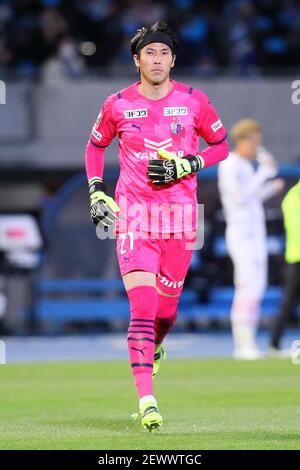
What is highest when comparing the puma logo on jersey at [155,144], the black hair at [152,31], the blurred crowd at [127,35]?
the blurred crowd at [127,35]

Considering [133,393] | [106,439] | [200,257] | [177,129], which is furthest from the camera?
[200,257]

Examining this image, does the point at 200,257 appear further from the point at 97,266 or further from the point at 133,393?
the point at 133,393

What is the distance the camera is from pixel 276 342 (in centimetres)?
1667

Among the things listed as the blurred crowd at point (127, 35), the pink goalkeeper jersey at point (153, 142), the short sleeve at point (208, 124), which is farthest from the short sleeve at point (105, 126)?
the blurred crowd at point (127, 35)

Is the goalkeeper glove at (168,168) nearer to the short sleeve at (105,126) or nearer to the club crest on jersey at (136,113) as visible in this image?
the club crest on jersey at (136,113)

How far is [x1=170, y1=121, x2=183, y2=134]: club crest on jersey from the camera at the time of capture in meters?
9.36

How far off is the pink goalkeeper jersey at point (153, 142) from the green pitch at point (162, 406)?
1.39 metres

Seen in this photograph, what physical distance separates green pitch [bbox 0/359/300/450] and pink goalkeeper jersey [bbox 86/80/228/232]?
139 centimetres

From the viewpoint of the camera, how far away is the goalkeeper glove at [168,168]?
29.8 ft

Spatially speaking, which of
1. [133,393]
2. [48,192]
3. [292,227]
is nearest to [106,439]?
[133,393]

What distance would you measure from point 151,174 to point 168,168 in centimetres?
13

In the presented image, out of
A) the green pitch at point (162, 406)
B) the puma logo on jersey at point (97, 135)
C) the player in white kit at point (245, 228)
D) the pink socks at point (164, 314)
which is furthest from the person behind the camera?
the player in white kit at point (245, 228)

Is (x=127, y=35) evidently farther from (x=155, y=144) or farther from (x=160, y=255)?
(x=160, y=255)
